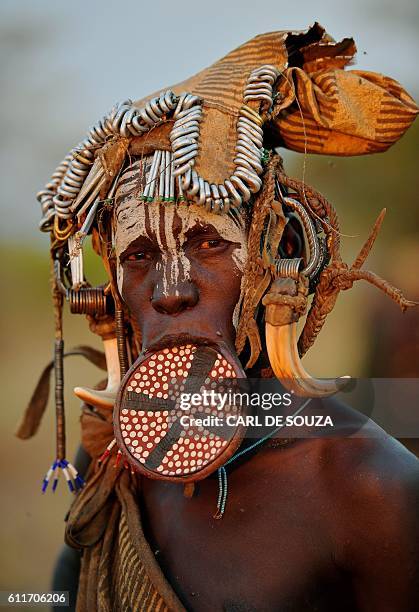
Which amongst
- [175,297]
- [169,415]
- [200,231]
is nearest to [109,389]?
[169,415]

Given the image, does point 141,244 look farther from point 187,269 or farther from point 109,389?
point 109,389

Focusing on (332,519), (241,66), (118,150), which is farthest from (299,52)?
(332,519)

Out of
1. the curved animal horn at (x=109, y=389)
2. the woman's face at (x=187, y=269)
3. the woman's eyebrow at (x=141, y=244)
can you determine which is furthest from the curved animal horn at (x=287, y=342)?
the curved animal horn at (x=109, y=389)

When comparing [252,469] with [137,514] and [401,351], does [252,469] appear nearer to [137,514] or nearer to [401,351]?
[137,514]

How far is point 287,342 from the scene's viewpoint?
2344mm

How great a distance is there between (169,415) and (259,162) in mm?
672

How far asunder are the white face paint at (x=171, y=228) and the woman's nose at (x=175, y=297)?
0.4 inches

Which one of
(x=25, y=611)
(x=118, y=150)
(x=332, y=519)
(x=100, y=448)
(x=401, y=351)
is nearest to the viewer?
(x=332, y=519)

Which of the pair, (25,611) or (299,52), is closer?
(299,52)

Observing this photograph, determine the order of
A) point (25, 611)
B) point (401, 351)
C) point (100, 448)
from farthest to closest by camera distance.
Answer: point (401, 351) < point (25, 611) < point (100, 448)

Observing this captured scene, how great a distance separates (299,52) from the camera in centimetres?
258

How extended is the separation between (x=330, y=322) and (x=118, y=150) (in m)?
2.92

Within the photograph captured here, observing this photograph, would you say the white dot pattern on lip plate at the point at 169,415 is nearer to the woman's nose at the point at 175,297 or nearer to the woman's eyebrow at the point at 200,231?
the woman's nose at the point at 175,297

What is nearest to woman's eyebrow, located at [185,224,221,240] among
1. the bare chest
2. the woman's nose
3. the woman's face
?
the woman's face
